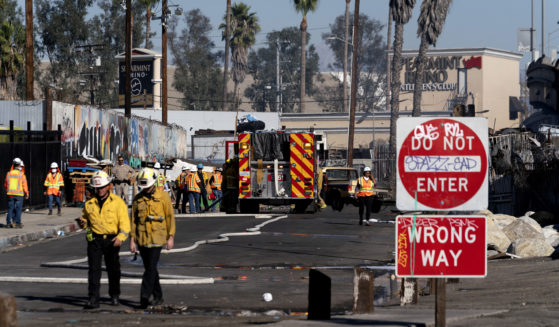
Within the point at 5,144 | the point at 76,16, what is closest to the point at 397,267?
the point at 5,144

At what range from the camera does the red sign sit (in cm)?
877

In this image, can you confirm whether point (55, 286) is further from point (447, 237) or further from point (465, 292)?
point (447, 237)

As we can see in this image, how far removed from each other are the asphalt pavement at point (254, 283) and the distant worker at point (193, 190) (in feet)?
23.5

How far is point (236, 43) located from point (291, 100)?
102ft

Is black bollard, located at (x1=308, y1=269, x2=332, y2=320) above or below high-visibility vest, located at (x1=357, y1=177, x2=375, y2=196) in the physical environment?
below

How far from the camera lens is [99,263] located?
12.6 m

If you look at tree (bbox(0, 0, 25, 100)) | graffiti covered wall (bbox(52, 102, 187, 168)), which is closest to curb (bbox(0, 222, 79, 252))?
graffiti covered wall (bbox(52, 102, 187, 168))

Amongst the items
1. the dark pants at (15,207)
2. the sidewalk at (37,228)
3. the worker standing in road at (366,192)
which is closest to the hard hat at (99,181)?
the sidewalk at (37,228)

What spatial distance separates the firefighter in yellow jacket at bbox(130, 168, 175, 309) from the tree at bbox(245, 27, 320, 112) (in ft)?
394

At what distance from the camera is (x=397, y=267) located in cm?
872

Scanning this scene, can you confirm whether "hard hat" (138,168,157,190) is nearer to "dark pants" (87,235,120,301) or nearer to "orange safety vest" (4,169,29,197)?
"dark pants" (87,235,120,301)

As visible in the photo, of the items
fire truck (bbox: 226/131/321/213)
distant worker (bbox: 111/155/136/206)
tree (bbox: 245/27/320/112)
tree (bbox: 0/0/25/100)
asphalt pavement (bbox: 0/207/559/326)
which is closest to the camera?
asphalt pavement (bbox: 0/207/559/326)

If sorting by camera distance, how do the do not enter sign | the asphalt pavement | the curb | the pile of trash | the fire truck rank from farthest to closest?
the fire truck → the curb → the pile of trash → the asphalt pavement → the do not enter sign

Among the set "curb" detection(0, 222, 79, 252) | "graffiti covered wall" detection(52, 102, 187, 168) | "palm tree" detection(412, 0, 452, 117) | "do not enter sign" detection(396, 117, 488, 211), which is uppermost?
"palm tree" detection(412, 0, 452, 117)
